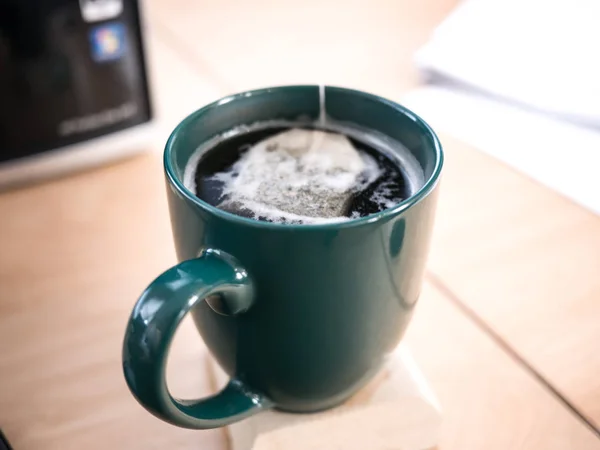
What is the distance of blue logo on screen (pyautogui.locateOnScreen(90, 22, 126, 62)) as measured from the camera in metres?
0.50

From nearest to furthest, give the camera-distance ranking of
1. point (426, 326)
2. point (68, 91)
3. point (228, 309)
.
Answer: point (228, 309) < point (426, 326) < point (68, 91)

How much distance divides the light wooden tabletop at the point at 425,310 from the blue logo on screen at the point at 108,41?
0.09 metres

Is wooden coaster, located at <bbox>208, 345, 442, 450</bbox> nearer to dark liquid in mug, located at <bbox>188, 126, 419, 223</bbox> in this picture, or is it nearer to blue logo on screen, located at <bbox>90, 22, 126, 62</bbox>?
dark liquid in mug, located at <bbox>188, 126, 419, 223</bbox>

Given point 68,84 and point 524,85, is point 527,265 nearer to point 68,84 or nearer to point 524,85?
point 524,85

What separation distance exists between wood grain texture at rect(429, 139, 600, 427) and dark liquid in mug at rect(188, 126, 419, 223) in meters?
0.14

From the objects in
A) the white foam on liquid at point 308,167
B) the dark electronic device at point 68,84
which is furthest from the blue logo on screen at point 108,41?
the white foam on liquid at point 308,167

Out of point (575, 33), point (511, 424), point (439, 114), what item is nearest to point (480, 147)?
point (439, 114)

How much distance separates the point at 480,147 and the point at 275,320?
37 centimetres

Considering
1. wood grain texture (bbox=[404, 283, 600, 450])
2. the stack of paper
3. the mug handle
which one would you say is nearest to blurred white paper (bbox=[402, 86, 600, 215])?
the stack of paper

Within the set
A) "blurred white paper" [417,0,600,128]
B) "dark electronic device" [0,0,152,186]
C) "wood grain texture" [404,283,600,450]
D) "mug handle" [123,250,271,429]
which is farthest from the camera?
"blurred white paper" [417,0,600,128]

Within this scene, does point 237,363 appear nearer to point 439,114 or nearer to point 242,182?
point 242,182

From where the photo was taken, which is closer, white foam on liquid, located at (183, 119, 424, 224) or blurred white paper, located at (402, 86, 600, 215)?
white foam on liquid, located at (183, 119, 424, 224)

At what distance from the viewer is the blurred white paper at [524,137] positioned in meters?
0.52

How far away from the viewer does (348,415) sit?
32 centimetres
